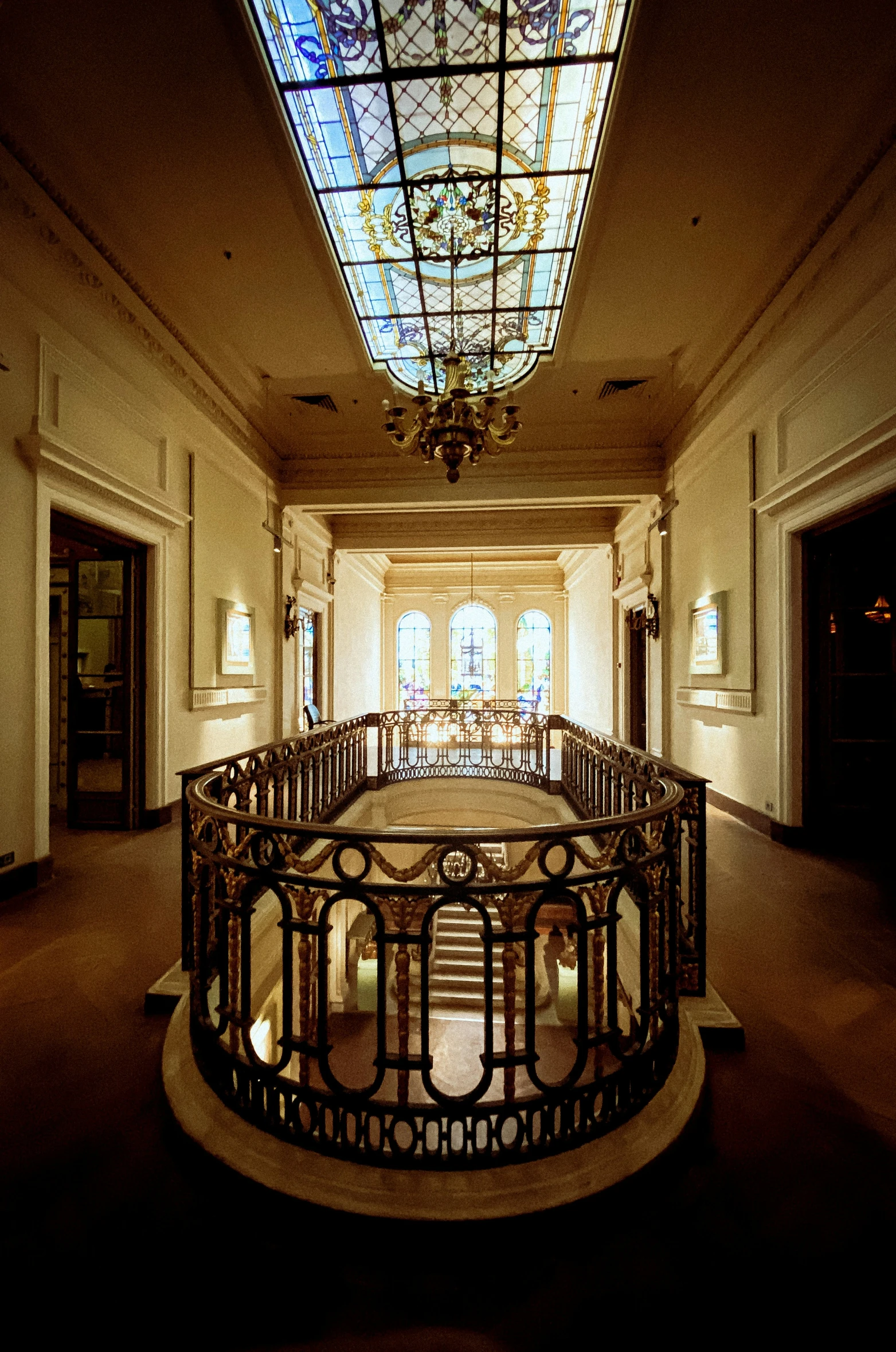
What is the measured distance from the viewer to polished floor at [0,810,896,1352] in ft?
3.89

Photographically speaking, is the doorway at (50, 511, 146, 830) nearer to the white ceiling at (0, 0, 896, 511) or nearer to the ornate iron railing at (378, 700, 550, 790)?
the white ceiling at (0, 0, 896, 511)

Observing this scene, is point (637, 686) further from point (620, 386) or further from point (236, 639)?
point (236, 639)

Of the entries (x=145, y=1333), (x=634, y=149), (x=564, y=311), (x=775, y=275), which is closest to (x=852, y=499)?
(x=775, y=275)

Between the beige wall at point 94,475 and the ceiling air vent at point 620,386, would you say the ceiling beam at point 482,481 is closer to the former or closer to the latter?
the ceiling air vent at point 620,386

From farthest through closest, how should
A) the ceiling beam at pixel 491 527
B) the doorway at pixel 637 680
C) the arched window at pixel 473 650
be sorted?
the arched window at pixel 473 650 → the ceiling beam at pixel 491 527 → the doorway at pixel 637 680

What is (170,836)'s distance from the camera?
182 inches

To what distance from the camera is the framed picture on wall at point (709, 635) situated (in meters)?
5.47

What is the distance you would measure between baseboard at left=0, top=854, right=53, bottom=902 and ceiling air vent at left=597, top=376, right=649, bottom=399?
670cm

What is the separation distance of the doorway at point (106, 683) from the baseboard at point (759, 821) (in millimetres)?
5399

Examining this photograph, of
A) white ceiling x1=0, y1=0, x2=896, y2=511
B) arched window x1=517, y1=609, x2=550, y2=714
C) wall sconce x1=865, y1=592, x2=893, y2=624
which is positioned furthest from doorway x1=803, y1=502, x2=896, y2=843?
arched window x1=517, y1=609, x2=550, y2=714

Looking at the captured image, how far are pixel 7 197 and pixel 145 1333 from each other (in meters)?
5.08

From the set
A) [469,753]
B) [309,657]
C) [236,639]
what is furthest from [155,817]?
[309,657]

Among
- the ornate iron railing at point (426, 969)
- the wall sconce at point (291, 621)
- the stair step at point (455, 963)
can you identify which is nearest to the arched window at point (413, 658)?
the wall sconce at point (291, 621)

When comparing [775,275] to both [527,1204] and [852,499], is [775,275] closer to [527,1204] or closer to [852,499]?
[852,499]
